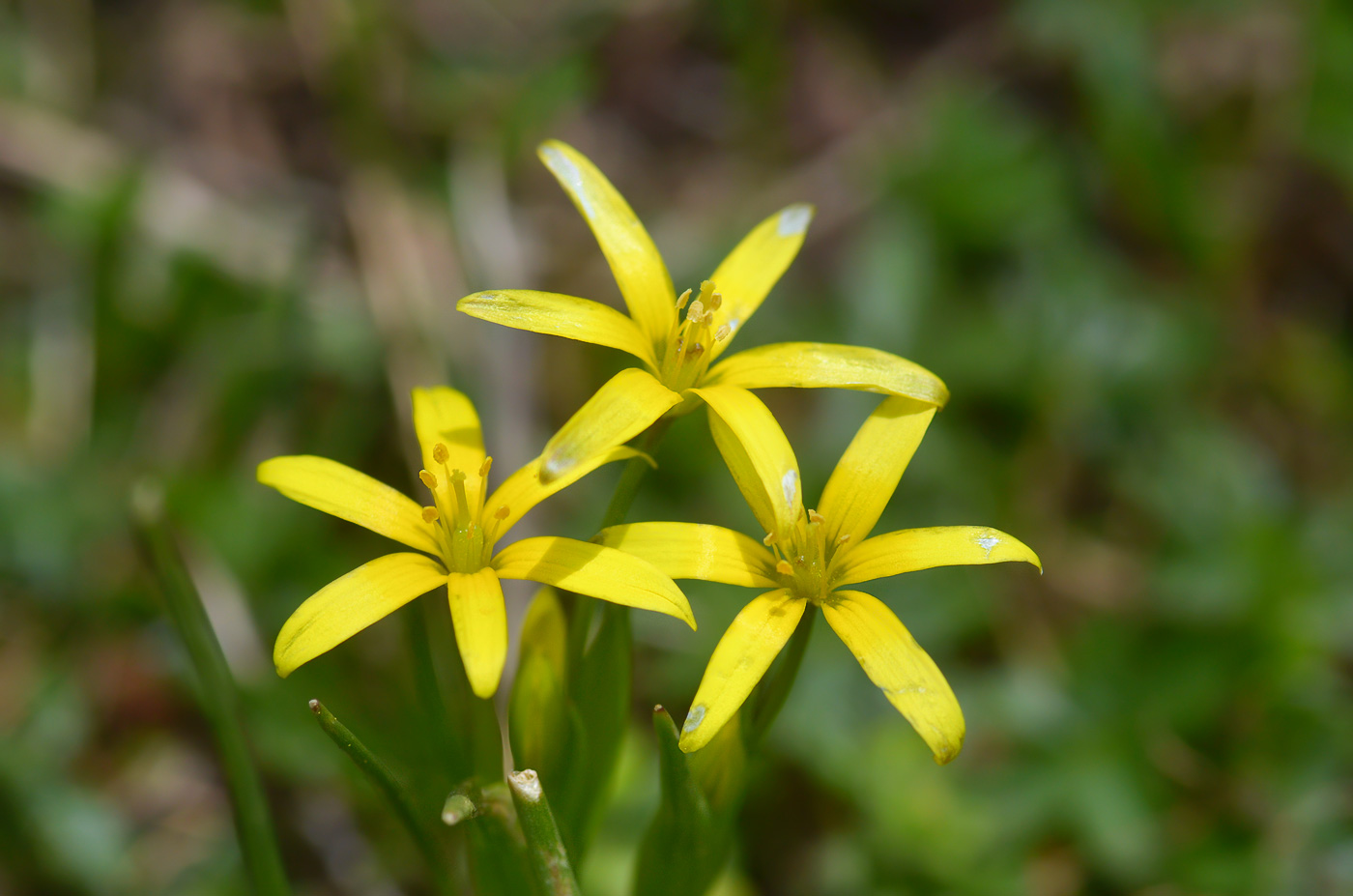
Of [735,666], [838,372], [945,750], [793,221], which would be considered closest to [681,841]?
[735,666]

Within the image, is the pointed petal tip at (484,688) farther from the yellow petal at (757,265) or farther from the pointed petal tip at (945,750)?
the yellow petal at (757,265)

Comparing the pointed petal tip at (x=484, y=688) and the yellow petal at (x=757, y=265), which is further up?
the yellow petal at (x=757, y=265)

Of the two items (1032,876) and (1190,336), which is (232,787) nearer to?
(1032,876)

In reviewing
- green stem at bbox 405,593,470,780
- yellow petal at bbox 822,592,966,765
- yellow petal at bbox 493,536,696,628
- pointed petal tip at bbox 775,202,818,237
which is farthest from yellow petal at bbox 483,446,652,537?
pointed petal tip at bbox 775,202,818,237

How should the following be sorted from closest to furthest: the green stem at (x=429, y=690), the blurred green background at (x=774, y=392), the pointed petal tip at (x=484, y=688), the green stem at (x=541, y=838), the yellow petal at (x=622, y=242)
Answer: the pointed petal tip at (x=484, y=688) < the green stem at (x=541, y=838) < the green stem at (x=429, y=690) < the yellow petal at (x=622, y=242) < the blurred green background at (x=774, y=392)

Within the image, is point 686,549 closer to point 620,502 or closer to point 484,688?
point 620,502

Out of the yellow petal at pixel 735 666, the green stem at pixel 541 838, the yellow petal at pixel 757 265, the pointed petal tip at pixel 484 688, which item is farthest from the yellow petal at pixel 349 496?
the yellow petal at pixel 757 265
